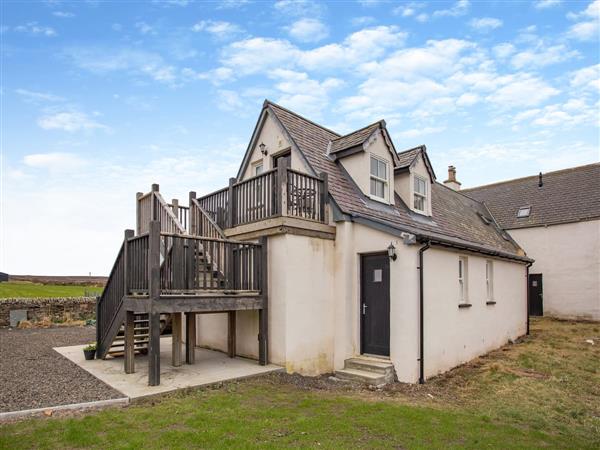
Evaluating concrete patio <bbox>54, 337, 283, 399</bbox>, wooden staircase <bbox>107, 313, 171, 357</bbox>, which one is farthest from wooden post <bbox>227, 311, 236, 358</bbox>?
wooden staircase <bbox>107, 313, 171, 357</bbox>

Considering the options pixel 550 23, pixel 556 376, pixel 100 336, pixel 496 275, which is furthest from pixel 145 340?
pixel 550 23

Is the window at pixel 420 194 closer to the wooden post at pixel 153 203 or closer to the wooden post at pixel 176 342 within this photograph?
the wooden post at pixel 153 203

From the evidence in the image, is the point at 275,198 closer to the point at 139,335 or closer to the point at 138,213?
the point at 138,213

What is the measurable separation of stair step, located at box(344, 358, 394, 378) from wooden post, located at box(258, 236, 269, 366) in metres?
2.07

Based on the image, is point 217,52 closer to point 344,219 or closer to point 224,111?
point 224,111

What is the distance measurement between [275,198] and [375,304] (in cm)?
362

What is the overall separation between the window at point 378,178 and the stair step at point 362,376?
5.11 metres

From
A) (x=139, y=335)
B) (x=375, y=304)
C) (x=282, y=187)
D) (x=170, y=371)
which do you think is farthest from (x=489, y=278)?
(x=139, y=335)

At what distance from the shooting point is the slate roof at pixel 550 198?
20.7 metres

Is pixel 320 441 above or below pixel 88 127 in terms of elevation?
below

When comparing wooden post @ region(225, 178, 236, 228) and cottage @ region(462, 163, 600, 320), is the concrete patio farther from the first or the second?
cottage @ region(462, 163, 600, 320)

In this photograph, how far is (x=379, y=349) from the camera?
997cm

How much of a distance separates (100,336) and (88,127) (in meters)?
6.45

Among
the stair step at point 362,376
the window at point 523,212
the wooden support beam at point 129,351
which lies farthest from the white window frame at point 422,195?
the window at point 523,212
